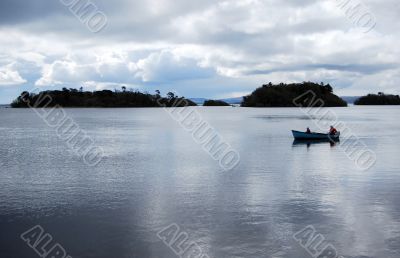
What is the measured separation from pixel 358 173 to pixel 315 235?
52.0 ft

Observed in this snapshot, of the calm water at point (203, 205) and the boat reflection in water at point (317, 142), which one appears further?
the boat reflection in water at point (317, 142)

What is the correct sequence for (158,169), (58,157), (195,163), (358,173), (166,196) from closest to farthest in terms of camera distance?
(166,196) < (358,173) < (158,169) < (195,163) < (58,157)

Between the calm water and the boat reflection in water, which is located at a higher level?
the boat reflection in water

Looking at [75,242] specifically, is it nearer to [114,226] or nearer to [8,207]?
[114,226]

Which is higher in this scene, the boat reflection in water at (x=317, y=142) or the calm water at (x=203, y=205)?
the boat reflection in water at (x=317, y=142)

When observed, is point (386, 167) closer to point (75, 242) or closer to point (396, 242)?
point (396, 242)

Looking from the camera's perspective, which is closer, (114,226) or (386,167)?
(114,226)

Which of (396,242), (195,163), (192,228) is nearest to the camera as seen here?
(396,242)

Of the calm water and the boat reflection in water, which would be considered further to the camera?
the boat reflection in water

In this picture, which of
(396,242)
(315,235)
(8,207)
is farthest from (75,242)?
(396,242)

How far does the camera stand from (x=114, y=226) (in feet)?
59.3

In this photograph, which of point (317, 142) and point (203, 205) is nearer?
point (203, 205)

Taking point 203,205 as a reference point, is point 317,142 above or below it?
above

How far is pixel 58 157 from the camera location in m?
40.4
